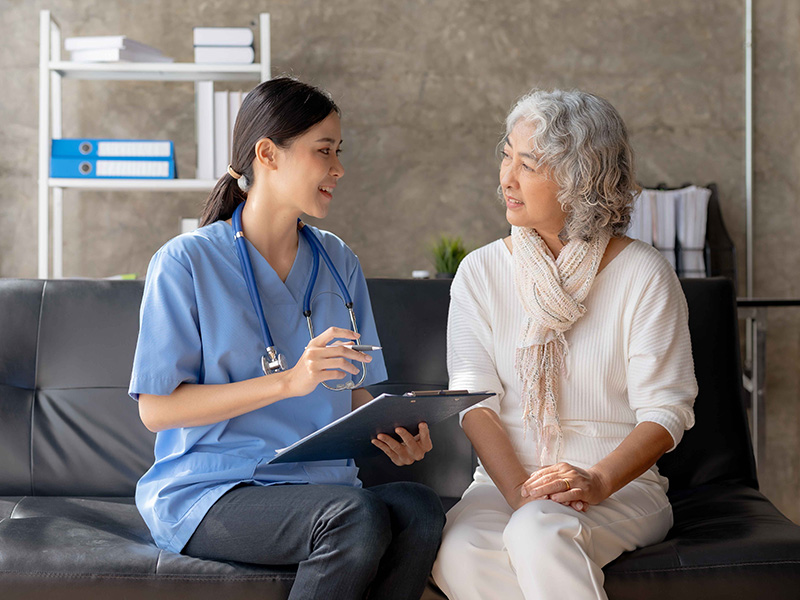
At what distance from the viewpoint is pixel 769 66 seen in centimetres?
382

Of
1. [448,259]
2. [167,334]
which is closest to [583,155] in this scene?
[167,334]

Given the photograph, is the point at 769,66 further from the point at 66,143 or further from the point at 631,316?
the point at 66,143

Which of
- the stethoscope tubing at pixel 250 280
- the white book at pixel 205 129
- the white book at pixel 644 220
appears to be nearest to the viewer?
the stethoscope tubing at pixel 250 280

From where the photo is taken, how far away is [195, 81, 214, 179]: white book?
3.26 m

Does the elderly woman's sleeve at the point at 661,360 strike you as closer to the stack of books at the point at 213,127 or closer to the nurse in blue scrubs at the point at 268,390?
the nurse in blue scrubs at the point at 268,390

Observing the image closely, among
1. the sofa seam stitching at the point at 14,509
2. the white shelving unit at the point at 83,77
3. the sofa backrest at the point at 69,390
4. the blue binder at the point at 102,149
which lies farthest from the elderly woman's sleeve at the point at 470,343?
the blue binder at the point at 102,149

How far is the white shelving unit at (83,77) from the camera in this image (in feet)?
10.4

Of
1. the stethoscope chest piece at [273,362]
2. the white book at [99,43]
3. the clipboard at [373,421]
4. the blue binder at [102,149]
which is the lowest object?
the clipboard at [373,421]

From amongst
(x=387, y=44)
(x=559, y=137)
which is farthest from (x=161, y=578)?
(x=387, y=44)

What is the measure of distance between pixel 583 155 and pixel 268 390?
0.82 meters

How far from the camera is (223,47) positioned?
327cm

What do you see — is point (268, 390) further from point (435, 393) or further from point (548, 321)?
point (548, 321)

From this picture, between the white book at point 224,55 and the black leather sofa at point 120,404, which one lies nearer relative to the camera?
the black leather sofa at point 120,404

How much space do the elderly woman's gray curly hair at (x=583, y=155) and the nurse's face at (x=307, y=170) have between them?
0.44 metres
